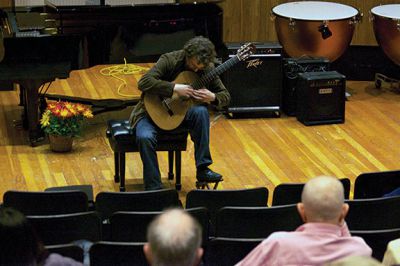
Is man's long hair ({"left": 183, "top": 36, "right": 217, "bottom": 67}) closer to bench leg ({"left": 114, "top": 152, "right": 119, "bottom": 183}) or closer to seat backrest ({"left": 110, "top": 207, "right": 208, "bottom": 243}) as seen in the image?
bench leg ({"left": 114, "top": 152, "right": 119, "bottom": 183})

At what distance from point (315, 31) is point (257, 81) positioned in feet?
2.66

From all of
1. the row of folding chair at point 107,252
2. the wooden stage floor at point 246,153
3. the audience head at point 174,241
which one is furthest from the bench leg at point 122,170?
the audience head at point 174,241

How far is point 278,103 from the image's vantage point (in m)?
A: 8.56

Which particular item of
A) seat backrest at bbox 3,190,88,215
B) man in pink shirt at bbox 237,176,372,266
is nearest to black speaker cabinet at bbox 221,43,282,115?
seat backrest at bbox 3,190,88,215

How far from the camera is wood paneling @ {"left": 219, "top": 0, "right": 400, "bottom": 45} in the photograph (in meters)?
9.89

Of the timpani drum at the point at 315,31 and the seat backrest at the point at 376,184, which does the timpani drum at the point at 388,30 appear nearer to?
the timpani drum at the point at 315,31

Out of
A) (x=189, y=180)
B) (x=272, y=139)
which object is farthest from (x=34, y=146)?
(x=272, y=139)

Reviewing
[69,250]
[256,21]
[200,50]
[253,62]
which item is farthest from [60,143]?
[256,21]

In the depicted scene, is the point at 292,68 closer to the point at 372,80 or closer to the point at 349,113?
the point at 349,113

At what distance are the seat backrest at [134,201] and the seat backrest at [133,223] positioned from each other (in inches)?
15.5

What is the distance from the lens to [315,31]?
8711mm

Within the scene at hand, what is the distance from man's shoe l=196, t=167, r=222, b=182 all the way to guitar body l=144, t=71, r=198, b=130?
413mm

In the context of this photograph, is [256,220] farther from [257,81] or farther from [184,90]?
[257,81]

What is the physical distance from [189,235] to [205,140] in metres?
3.33
